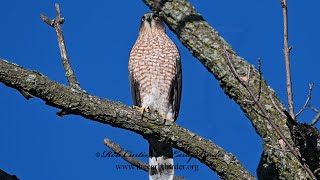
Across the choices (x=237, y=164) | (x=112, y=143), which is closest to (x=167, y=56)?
(x=112, y=143)

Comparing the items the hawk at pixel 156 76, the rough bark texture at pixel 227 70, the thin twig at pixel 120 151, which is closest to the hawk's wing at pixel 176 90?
the hawk at pixel 156 76

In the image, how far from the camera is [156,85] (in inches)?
241

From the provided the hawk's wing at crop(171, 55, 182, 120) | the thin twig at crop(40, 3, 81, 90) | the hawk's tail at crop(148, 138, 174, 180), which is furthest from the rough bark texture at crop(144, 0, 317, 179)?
the hawk's wing at crop(171, 55, 182, 120)

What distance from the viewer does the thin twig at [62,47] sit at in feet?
11.9

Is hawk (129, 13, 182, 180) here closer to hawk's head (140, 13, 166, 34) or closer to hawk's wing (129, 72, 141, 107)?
hawk's wing (129, 72, 141, 107)

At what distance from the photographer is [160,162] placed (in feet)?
17.9

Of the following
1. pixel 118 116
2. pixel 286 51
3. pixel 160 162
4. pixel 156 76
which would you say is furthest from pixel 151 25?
pixel 286 51

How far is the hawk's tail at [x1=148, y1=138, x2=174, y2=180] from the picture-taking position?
526cm

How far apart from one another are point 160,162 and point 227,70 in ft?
6.24

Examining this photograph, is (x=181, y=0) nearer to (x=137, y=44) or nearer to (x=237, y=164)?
(x=237, y=164)

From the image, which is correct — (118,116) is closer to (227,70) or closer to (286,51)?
(227,70)

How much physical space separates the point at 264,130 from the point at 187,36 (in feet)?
3.06

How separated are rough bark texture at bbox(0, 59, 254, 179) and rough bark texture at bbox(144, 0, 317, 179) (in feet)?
0.71

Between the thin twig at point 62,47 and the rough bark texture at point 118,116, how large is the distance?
0.62 feet
